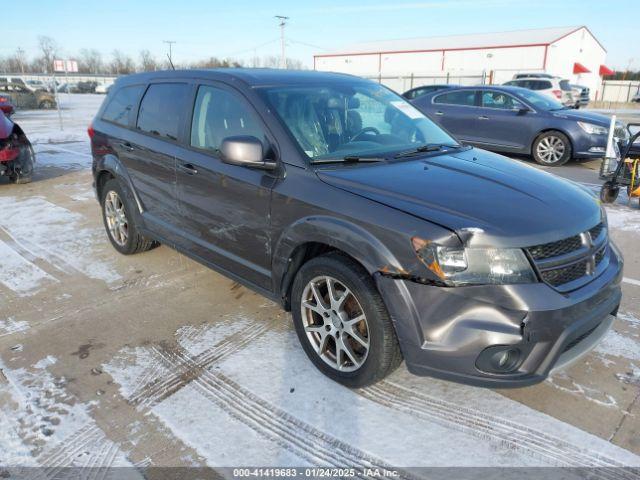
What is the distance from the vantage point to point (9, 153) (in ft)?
26.2

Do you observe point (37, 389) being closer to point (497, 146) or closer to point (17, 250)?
point (17, 250)

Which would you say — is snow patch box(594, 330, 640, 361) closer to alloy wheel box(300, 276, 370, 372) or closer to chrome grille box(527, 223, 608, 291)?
chrome grille box(527, 223, 608, 291)

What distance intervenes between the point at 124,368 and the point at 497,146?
9.12 meters

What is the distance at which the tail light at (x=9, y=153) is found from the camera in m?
7.94

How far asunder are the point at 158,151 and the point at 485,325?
9.64 feet

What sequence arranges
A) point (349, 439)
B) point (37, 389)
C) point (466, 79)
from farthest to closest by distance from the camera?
point (466, 79) < point (37, 389) < point (349, 439)

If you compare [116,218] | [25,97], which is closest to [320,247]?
[116,218]

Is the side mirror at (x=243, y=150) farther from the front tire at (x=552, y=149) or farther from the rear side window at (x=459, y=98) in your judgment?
the rear side window at (x=459, y=98)

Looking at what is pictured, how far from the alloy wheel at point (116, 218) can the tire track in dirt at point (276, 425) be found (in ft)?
7.21

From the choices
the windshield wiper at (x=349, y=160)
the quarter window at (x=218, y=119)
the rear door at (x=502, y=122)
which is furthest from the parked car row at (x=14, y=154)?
the rear door at (x=502, y=122)

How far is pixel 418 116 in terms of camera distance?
385 cm

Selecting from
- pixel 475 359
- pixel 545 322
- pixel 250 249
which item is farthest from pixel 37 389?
pixel 545 322

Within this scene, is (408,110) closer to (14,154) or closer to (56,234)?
(56,234)

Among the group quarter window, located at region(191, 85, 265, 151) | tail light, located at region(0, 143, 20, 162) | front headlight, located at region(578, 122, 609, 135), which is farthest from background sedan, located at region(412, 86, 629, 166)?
tail light, located at region(0, 143, 20, 162)
